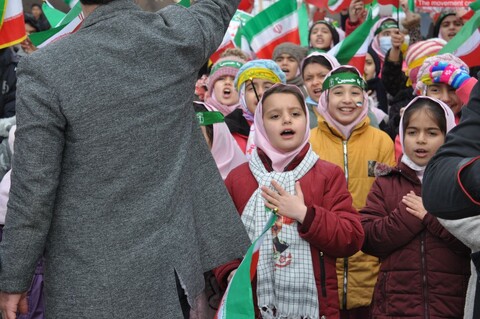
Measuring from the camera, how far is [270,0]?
41.1ft

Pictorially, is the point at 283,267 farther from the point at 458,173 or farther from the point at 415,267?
the point at 458,173

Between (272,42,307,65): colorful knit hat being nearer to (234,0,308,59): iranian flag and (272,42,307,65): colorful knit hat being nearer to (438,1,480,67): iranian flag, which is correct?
(234,0,308,59): iranian flag

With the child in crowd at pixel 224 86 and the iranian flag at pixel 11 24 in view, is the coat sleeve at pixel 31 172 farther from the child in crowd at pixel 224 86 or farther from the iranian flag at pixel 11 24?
the child in crowd at pixel 224 86

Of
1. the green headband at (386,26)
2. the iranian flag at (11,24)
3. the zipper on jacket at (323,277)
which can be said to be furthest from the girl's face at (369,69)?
the zipper on jacket at (323,277)

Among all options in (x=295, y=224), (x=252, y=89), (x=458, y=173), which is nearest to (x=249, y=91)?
(x=252, y=89)

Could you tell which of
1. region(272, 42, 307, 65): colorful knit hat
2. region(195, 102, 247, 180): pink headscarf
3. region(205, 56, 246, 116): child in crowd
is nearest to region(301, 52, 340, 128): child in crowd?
region(205, 56, 246, 116): child in crowd

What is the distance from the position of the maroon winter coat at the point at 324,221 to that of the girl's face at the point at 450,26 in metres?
4.27

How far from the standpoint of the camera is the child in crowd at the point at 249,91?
17.0 ft

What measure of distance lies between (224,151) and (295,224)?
1045mm

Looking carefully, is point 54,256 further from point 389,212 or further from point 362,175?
point 362,175

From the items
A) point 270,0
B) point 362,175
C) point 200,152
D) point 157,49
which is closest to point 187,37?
point 157,49

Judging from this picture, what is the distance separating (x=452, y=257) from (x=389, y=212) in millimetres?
400

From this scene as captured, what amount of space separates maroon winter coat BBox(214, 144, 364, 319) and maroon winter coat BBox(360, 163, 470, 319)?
0.18 meters

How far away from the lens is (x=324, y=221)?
3.37m
